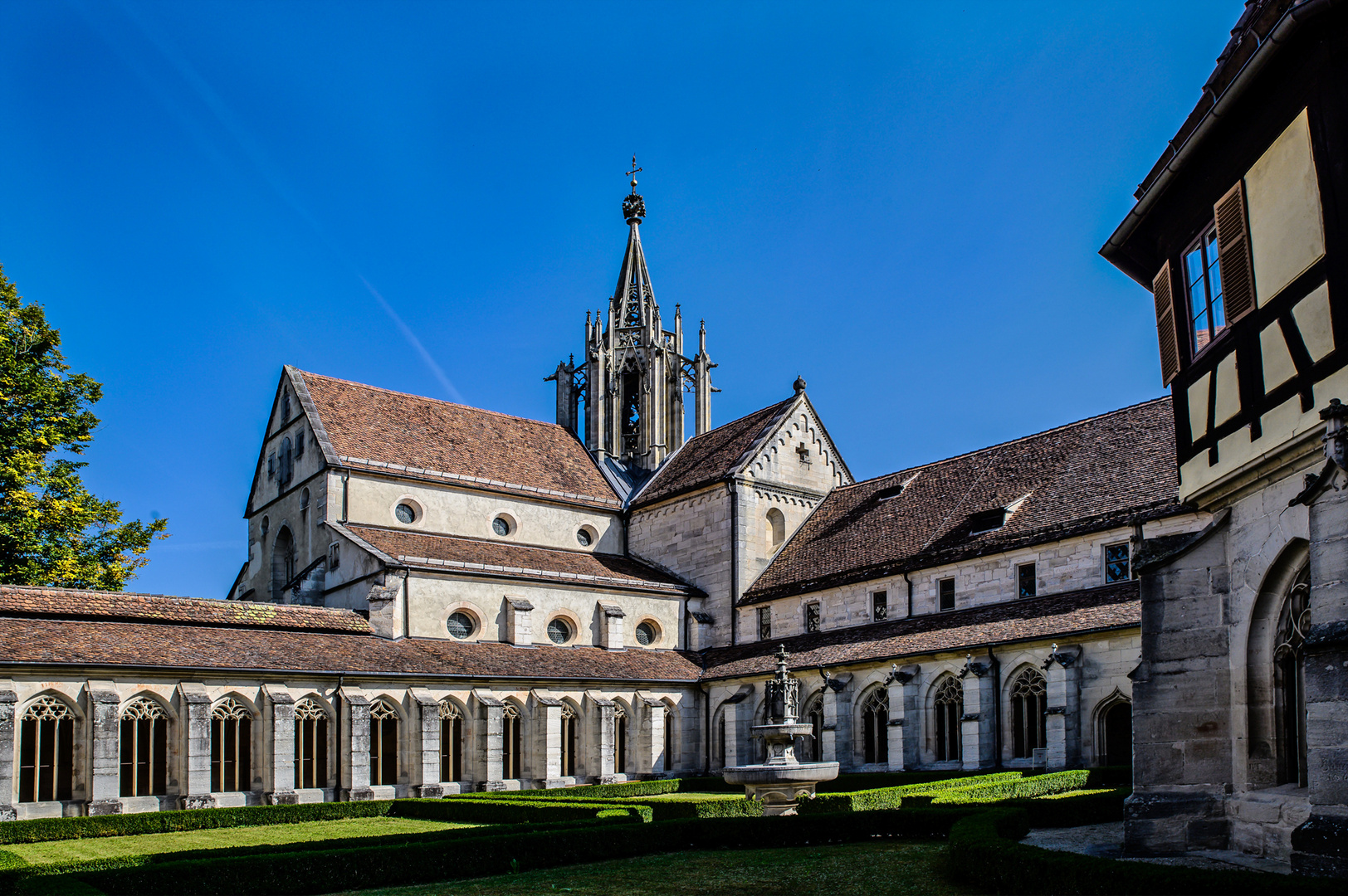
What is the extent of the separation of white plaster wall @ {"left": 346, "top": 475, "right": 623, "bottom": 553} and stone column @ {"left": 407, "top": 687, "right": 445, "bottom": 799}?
934 centimetres

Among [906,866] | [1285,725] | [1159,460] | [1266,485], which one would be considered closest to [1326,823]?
[1285,725]

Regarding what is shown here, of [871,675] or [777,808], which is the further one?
[871,675]

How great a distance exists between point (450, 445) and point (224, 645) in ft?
50.3

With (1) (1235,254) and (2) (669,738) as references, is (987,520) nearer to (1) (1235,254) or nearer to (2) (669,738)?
(2) (669,738)

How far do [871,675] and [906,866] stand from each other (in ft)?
68.7

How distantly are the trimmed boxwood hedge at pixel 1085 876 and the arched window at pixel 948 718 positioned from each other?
19.7m

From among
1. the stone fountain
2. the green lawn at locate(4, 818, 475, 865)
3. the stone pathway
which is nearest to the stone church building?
the green lawn at locate(4, 818, 475, 865)

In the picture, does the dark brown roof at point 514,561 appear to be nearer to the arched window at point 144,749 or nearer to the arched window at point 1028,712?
the arched window at point 144,749

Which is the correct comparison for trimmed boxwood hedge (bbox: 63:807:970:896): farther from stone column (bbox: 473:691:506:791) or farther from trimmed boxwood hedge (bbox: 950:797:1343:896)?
stone column (bbox: 473:691:506:791)

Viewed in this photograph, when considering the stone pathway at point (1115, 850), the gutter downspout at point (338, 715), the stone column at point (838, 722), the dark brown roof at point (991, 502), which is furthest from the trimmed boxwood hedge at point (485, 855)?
the stone column at point (838, 722)

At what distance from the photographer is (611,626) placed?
43.6 meters

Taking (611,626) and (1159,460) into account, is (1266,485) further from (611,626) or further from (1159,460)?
(611,626)

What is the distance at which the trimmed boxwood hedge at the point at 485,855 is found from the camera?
54.6ft

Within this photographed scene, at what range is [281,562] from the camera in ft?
152
